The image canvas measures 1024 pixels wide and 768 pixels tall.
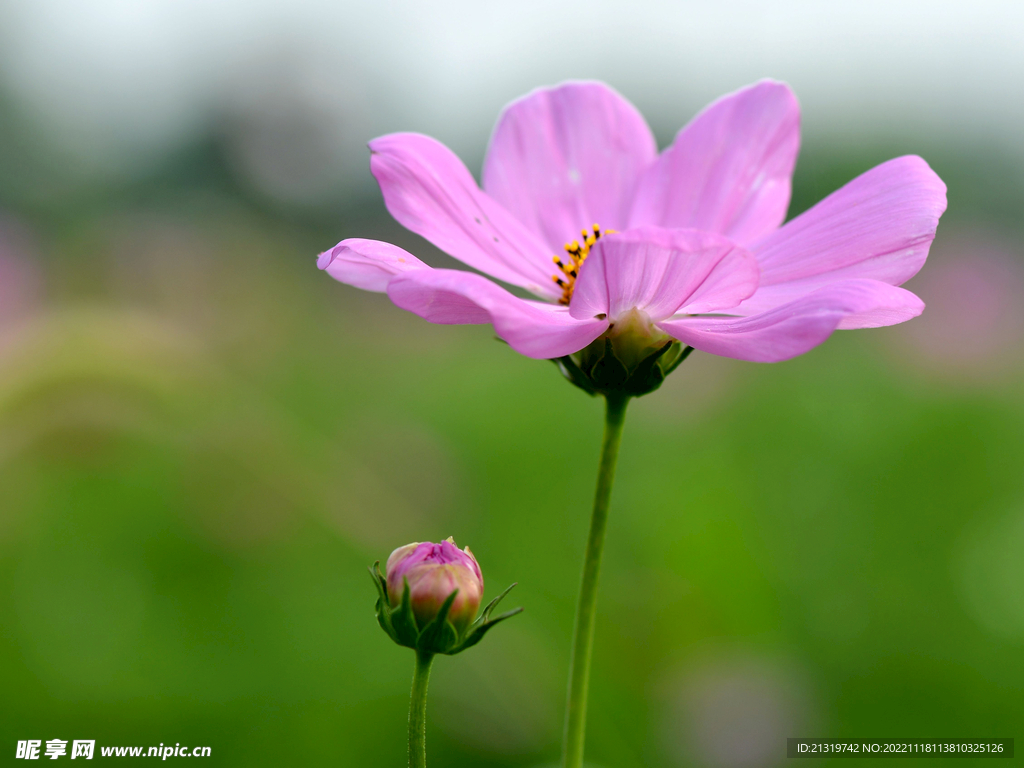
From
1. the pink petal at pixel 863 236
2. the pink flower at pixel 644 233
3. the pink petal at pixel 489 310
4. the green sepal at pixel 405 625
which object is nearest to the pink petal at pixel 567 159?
the pink flower at pixel 644 233

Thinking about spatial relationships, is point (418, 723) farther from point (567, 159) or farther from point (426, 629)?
point (567, 159)

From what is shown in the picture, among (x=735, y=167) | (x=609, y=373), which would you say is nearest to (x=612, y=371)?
(x=609, y=373)

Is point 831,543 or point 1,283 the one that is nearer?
point 831,543

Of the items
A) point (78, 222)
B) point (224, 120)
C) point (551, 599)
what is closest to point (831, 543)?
point (551, 599)

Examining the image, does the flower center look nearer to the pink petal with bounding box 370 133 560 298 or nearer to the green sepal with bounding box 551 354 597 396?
the pink petal with bounding box 370 133 560 298

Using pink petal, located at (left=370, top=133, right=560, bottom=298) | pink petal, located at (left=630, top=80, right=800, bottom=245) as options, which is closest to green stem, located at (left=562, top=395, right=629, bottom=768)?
pink petal, located at (left=370, top=133, right=560, bottom=298)

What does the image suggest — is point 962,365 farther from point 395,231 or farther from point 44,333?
point 395,231
